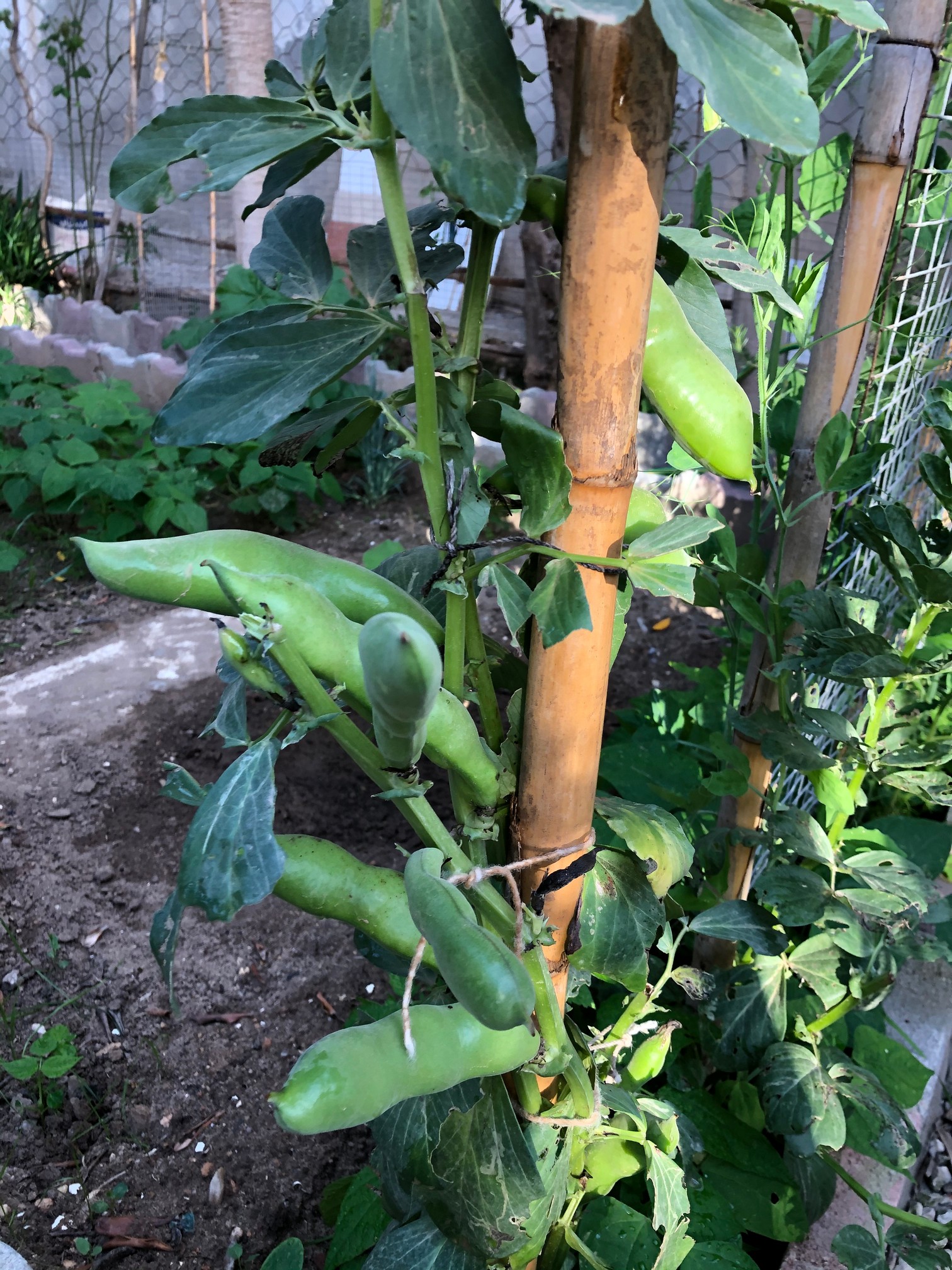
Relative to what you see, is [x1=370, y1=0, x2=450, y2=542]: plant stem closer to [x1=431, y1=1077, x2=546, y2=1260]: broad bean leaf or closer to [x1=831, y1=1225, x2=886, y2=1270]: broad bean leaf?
[x1=431, y1=1077, x2=546, y2=1260]: broad bean leaf

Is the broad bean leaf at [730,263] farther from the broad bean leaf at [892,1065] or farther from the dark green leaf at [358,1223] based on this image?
the broad bean leaf at [892,1065]

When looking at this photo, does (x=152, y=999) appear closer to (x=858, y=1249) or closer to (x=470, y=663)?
(x=858, y=1249)

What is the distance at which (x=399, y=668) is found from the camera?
1.51ft

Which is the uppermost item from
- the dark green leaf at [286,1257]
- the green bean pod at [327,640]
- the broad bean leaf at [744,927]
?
the green bean pod at [327,640]

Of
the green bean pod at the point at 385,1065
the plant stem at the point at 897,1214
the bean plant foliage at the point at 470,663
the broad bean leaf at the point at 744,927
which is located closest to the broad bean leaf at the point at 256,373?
the bean plant foliage at the point at 470,663

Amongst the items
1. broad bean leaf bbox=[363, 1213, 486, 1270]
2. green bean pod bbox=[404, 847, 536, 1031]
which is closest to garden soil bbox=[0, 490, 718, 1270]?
broad bean leaf bbox=[363, 1213, 486, 1270]

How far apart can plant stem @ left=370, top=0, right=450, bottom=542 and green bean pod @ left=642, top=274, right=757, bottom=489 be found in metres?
0.17

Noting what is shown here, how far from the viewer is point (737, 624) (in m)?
1.49

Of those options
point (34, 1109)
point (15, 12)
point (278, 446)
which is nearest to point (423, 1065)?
point (278, 446)

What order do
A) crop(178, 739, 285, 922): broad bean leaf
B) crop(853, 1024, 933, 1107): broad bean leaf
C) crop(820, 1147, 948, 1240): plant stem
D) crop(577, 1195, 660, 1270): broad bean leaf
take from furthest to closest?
crop(853, 1024, 933, 1107): broad bean leaf
crop(820, 1147, 948, 1240): plant stem
crop(577, 1195, 660, 1270): broad bean leaf
crop(178, 739, 285, 922): broad bean leaf

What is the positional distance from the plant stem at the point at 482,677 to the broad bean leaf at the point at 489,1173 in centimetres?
28

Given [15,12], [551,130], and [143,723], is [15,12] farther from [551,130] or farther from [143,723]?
[143,723]

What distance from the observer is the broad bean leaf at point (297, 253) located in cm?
71

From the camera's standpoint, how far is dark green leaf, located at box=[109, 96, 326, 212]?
557 mm
